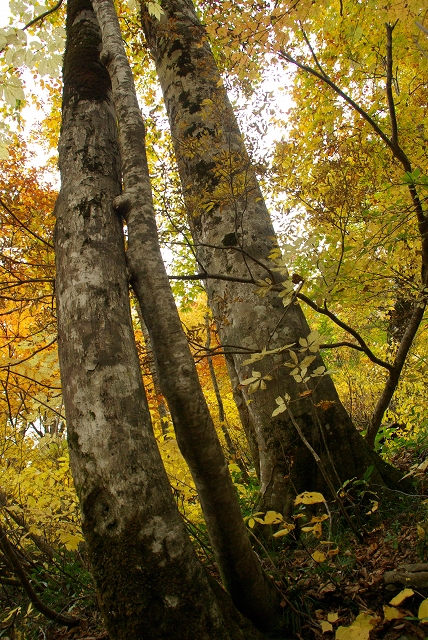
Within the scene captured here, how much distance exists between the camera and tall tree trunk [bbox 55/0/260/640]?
1.19 meters

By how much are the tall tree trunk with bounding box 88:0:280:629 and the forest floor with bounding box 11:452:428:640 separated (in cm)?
20

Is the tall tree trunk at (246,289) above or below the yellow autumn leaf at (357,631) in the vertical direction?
above

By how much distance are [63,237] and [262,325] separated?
1761 mm

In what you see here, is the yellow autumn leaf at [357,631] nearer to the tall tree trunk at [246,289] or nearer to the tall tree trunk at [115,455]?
the tall tree trunk at [115,455]

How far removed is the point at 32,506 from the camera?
3.72 meters

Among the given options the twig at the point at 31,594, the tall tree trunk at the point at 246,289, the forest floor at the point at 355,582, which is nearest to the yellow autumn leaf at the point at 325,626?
the forest floor at the point at 355,582

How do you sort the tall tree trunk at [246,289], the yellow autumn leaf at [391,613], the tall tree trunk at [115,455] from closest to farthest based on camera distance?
the tall tree trunk at [115,455] → the yellow autumn leaf at [391,613] → the tall tree trunk at [246,289]

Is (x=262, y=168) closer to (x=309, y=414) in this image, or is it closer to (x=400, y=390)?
(x=309, y=414)

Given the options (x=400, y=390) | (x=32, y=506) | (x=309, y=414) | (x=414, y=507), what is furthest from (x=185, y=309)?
(x=414, y=507)

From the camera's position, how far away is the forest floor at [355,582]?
1493mm

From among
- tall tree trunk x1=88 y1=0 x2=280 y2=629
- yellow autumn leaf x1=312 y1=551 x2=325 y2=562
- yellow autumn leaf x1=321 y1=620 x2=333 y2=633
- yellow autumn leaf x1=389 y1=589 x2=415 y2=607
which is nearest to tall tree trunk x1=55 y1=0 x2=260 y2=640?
tall tree trunk x1=88 y1=0 x2=280 y2=629

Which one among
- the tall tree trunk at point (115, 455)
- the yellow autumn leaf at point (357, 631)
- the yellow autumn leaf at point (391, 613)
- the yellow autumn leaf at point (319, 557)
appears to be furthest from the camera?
the yellow autumn leaf at point (319, 557)

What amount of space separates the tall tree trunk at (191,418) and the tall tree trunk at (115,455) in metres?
0.10

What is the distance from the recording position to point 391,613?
1.46 meters
